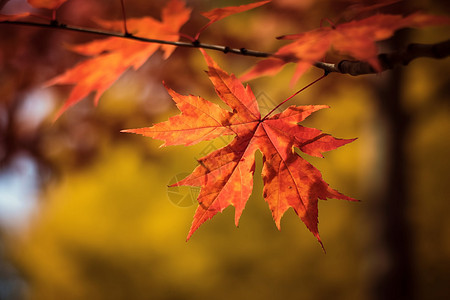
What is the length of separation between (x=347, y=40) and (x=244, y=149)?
0.94 feet

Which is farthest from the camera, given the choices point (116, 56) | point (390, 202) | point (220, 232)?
point (220, 232)

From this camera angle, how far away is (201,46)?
28.8 inches

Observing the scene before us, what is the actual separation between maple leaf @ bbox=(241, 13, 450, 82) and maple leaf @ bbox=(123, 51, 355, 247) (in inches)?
3.1

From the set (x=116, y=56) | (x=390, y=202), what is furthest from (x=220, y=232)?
(x=116, y=56)

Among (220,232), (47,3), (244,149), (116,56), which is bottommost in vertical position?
(220,232)

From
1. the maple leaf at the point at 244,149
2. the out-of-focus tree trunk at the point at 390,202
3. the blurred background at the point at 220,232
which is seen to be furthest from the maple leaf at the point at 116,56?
the blurred background at the point at 220,232

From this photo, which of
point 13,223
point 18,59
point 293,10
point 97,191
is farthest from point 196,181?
point 13,223

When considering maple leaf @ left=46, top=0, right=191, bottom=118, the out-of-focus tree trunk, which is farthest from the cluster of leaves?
the out-of-focus tree trunk

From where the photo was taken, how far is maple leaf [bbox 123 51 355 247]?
67cm

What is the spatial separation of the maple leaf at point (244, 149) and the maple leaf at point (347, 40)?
0.08 m

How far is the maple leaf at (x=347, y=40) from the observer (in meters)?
0.56

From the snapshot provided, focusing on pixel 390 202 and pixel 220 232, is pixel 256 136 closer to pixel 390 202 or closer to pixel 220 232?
pixel 390 202

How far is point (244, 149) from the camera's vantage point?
0.72 meters

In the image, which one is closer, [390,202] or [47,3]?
[47,3]
